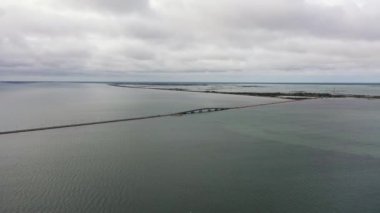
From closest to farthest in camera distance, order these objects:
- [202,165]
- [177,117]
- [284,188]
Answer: [284,188], [202,165], [177,117]

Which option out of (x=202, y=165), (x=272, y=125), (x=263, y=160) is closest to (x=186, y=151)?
(x=202, y=165)

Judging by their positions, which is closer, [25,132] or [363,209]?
[363,209]

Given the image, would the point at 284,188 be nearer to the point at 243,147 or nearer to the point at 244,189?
the point at 244,189

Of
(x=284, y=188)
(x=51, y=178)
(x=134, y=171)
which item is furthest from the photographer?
(x=134, y=171)

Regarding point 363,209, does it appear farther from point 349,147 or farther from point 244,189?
point 349,147

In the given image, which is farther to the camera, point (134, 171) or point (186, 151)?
point (186, 151)

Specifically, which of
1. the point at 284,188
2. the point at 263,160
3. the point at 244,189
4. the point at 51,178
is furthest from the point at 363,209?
the point at 51,178
